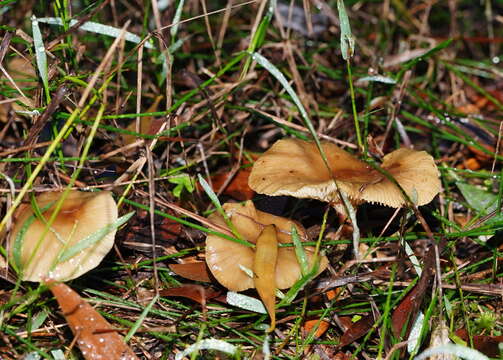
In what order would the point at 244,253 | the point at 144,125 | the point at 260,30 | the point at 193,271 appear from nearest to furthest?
the point at 244,253 → the point at 193,271 → the point at 260,30 → the point at 144,125

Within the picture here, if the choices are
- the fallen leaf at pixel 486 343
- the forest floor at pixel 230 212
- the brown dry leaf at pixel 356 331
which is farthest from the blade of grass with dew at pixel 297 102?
the fallen leaf at pixel 486 343

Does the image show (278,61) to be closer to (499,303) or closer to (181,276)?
(181,276)

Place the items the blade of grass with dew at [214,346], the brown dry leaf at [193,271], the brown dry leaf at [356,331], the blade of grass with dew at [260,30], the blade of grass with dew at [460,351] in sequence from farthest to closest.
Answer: the blade of grass with dew at [260,30], the brown dry leaf at [193,271], the brown dry leaf at [356,331], the blade of grass with dew at [214,346], the blade of grass with dew at [460,351]

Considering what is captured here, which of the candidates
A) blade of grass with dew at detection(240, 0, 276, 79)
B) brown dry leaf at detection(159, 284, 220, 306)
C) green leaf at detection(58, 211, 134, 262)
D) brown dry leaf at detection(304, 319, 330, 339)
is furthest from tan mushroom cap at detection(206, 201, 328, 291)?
blade of grass with dew at detection(240, 0, 276, 79)

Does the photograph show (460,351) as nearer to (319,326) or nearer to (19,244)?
(319,326)

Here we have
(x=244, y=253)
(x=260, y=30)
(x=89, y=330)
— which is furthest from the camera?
(x=260, y=30)

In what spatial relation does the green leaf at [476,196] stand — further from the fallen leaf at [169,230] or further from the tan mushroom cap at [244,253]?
the fallen leaf at [169,230]

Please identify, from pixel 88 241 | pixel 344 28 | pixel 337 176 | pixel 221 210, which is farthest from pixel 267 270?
pixel 344 28
